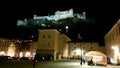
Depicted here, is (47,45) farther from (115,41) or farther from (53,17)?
(53,17)

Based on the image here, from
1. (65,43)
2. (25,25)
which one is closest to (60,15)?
(25,25)

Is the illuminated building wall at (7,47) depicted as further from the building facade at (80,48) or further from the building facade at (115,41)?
the building facade at (115,41)

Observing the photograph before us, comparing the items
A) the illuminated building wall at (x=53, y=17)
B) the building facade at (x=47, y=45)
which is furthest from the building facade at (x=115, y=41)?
the illuminated building wall at (x=53, y=17)

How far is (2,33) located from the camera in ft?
244

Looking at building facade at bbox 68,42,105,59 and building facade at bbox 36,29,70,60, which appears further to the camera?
building facade at bbox 68,42,105,59

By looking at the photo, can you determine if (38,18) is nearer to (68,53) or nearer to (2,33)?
(2,33)

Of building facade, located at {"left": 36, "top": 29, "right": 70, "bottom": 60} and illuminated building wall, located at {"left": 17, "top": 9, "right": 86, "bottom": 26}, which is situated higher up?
illuminated building wall, located at {"left": 17, "top": 9, "right": 86, "bottom": 26}

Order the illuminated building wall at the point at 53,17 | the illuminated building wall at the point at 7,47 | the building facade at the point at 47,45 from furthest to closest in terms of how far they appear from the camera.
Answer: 1. the illuminated building wall at the point at 53,17
2. the illuminated building wall at the point at 7,47
3. the building facade at the point at 47,45

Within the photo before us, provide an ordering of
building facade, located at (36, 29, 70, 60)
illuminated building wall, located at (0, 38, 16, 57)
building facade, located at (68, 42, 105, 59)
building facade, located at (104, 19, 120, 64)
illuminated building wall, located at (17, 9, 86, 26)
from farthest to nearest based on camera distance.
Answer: illuminated building wall, located at (17, 9, 86, 26)
building facade, located at (68, 42, 105, 59)
illuminated building wall, located at (0, 38, 16, 57)
building facade, located at (36, 29, 70, 60)
building facade, located at (104, 19, 120, 64)

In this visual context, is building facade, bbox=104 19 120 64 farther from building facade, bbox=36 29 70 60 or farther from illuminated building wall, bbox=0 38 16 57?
illuminated building wall, bbox=0 38 16 57

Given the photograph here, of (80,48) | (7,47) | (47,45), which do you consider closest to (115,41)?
(47,45)

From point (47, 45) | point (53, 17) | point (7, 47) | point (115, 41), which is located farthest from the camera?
point (53, 17)

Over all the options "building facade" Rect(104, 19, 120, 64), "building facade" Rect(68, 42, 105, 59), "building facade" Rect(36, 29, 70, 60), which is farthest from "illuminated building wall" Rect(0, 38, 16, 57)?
"building facade" Rect(104, 19, 120, 64)

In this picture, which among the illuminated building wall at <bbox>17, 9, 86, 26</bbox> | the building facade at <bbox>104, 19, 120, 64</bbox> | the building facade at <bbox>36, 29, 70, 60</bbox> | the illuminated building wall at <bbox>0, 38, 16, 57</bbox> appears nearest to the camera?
the building facade at <bbox>104, 19, 120, 64</bbox>
